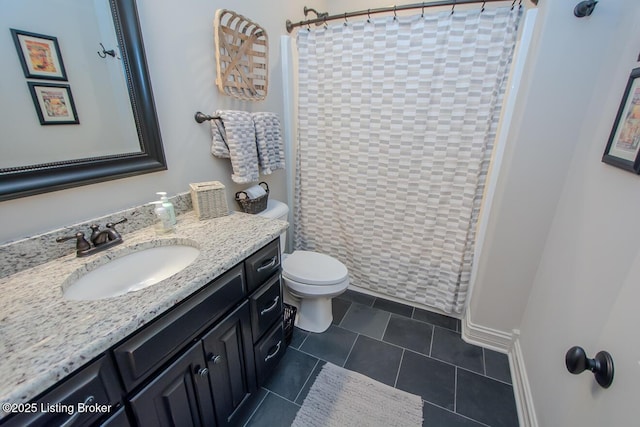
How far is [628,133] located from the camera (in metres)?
0.85

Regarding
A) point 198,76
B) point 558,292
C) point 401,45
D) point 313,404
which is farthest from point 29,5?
point 558,292

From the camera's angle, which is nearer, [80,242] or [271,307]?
[80,242]

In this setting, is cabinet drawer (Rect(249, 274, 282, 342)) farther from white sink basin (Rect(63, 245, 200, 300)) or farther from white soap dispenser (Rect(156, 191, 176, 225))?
white soap dispenser (Rect(156, 191, 176, 225))

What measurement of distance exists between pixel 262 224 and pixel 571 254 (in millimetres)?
1291

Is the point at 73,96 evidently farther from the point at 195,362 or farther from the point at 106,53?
the point at 195,362

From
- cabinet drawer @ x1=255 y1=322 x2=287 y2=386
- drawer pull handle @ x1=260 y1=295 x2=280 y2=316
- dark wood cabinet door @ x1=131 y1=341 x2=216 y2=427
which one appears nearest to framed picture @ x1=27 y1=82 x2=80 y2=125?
dark wood cabinet door @ x1=131 y1=341 x2=216 y2=427

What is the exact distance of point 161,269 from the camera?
43.1 inches

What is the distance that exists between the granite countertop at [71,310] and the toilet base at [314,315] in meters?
0.79

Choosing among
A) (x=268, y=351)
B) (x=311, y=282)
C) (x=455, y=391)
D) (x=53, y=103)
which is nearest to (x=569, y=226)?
(x=455, y=391)

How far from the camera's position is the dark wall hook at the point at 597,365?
63 cm

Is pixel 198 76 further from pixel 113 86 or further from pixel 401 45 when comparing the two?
pixel 401 45

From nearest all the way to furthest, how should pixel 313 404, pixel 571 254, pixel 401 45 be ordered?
1. pixel 571 254
2. pixel 313 404
3. pixel 401 45

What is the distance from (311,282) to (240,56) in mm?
1296

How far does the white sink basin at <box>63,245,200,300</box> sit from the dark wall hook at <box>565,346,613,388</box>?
1172 mm
